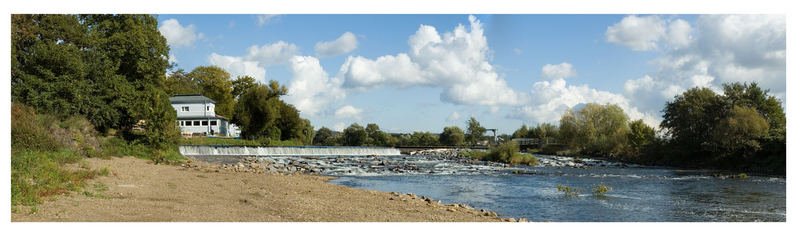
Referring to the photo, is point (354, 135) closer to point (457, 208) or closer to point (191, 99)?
point (191, 99)

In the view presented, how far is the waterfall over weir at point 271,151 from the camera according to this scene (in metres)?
33.4

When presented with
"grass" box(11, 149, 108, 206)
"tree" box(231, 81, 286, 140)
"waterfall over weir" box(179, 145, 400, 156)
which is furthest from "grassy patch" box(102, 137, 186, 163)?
"tree" box(231, 81, 286, 140)

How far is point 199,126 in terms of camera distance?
164ft

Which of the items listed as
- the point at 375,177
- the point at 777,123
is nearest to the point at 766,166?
the point at 777,123

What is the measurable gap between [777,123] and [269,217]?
36.4 m

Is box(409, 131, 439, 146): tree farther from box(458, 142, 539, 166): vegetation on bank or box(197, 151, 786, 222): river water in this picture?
box(197, 151, 786, 222): river water

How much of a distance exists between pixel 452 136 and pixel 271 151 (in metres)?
40.5

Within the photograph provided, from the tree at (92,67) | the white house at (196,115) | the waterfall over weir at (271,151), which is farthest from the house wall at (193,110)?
the tree at (92,67)

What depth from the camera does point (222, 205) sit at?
10.2m

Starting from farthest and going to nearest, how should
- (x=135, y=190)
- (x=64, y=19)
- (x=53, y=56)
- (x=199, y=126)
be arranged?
1. (x=199, y=126)
2. (x=64, y=19)
3. (x=53, y=56)
4. (x=135, y=190)

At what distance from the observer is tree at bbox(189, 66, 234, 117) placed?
60375 millimetres

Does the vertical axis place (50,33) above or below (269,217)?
above

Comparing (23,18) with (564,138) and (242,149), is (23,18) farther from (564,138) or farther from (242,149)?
(564,138)

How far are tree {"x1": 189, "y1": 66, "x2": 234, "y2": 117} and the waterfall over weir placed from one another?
2029 centimetres
